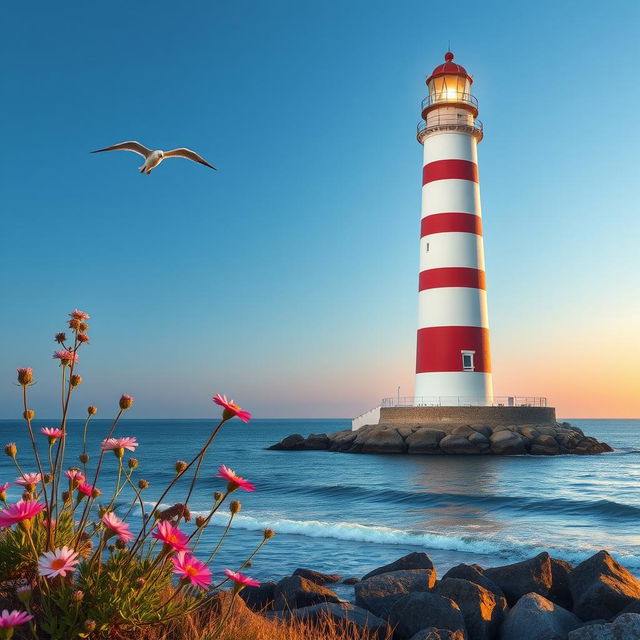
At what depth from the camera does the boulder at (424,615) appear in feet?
19.4

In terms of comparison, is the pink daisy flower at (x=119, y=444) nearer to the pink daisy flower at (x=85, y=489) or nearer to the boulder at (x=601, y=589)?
the pink daisy flower at (x=85, y=489)

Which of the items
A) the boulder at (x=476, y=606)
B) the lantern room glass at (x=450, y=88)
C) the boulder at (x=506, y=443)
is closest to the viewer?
the boulder at (x=476, y=606)

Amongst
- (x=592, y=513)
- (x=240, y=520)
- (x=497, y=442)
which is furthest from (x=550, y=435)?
(x=240, y=520)

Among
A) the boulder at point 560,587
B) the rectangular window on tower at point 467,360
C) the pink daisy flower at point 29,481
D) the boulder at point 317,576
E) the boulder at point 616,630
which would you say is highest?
the rectangular window on tower at point 467,360

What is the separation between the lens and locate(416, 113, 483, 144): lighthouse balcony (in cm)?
2950

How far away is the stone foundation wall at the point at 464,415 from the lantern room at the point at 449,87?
13.4 meters

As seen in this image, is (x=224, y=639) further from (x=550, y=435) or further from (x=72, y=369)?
(x=550, y=435)

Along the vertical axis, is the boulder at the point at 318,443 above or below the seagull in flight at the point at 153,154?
below

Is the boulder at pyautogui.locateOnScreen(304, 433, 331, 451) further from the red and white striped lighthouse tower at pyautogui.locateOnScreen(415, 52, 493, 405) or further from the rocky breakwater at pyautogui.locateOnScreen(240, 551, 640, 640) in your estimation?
the rocky breakwater at pyautogui.locateOnScreen(240, 551, 640, 640)

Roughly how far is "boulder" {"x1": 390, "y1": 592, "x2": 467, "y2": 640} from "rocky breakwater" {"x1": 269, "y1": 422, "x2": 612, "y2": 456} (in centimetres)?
2379

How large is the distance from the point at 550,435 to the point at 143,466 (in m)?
22.1

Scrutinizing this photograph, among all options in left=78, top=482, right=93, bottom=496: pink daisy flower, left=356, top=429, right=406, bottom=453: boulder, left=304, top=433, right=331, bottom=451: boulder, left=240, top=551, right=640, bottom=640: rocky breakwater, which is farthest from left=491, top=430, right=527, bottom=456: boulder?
left=78, top=482, right=93, bottom=496: pink daisy flower

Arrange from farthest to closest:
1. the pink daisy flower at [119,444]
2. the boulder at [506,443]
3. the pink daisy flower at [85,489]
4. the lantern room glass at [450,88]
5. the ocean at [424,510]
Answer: the lantern room glass at [450,88], the boulder at [506,443], the ocean at [424,510], the pink daisy flower at [85,489], the pink daisy flower at [119,444]

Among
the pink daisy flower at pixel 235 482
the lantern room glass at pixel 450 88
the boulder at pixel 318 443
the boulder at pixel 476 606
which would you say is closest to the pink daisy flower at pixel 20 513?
the pink daisy flower at pixel 235 482
